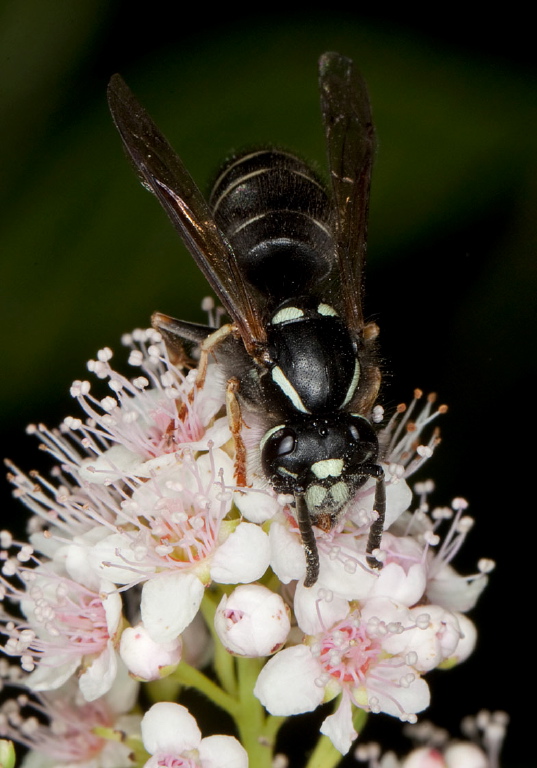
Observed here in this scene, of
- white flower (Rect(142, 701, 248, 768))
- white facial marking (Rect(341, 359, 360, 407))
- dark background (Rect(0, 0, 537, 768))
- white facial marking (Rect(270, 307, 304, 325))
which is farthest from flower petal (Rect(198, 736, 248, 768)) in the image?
dark background (Rect(0, 0, 537, 768))

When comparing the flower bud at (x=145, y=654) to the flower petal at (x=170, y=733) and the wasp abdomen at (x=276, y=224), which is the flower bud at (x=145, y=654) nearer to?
the flower petal at (x=170, y=733)

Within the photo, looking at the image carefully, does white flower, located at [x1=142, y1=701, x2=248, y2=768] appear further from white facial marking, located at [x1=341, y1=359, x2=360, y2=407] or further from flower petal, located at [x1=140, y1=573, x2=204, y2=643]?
white facial marking, located at [x1=341, y1=359, x2=360, y2=407]

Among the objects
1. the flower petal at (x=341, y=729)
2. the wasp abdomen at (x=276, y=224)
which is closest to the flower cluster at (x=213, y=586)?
the flower petal at (x=341, y=729)

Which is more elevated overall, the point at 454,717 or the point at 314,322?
the point at 314,322

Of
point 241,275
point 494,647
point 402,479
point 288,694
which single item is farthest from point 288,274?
point 494,647

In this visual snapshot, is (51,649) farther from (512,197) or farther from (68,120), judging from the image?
(512,197)

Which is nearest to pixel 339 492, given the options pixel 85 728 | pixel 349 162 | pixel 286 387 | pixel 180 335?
pixel 286 387
